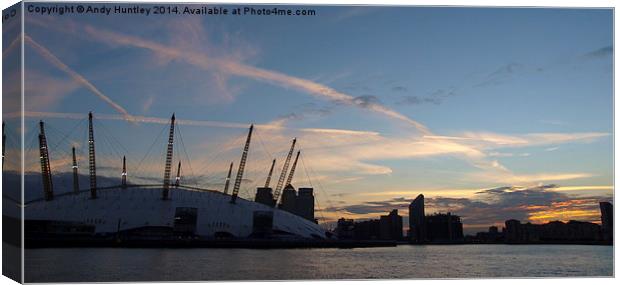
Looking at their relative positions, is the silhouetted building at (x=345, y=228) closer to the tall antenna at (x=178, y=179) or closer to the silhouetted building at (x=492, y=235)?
the silhouetted building at (x=492, y=235)

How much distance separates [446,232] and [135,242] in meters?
9.23

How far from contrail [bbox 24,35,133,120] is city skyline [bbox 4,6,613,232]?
0.04 meters

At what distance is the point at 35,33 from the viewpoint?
20.3m

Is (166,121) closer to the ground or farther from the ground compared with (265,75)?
closer to the ground

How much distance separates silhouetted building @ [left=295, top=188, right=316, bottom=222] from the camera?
2437cm

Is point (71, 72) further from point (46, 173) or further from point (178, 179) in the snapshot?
point (178, 179)

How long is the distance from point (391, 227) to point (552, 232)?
455 cm

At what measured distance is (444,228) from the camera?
26609 millimetres

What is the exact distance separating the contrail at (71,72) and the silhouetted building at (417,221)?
25.8 feet

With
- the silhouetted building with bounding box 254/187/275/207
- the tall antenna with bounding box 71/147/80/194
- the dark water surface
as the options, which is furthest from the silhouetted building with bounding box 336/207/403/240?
the tall antenna with bounding box 71/147/80/194

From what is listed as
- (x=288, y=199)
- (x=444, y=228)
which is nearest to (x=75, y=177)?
(x=288, y=199)

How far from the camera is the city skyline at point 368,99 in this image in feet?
70.7

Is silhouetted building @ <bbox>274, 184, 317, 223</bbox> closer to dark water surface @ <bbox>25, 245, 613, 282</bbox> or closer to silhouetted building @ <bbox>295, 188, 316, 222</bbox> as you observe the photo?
silhouetted building @ <bbox>295, 188, 316, 222</bbox>

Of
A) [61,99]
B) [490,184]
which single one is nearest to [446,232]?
[490,184]
